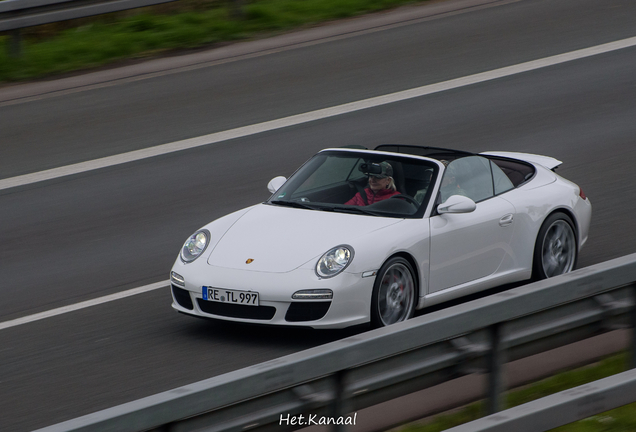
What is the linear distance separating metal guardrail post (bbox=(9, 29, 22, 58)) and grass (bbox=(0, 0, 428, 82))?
0.07 m

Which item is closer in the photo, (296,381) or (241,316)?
(296,381)

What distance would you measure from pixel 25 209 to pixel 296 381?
23.3 feet

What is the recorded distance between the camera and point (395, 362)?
4.50m

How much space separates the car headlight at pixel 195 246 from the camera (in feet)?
24.3

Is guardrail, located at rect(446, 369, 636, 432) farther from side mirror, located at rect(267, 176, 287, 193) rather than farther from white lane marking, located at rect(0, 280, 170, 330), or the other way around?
white lane marking, located at rect(0, 280, 170, 330)

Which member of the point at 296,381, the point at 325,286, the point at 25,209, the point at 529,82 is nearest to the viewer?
the point at 296,381

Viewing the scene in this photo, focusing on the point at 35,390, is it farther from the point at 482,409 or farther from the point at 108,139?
the point at 108,139

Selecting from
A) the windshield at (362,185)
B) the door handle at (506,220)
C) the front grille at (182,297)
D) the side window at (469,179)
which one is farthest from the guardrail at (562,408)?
the front grille at (182,297)

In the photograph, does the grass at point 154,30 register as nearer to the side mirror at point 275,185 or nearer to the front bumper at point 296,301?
the side mirror at point 275,185

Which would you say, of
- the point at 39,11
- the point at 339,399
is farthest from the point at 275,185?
the point at 39,11

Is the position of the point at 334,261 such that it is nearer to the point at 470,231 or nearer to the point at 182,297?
the point at 182,297

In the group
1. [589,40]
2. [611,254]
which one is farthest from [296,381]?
[589,40]

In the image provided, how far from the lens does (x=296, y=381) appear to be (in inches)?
161

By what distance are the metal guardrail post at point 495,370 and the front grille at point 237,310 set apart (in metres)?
2.29
